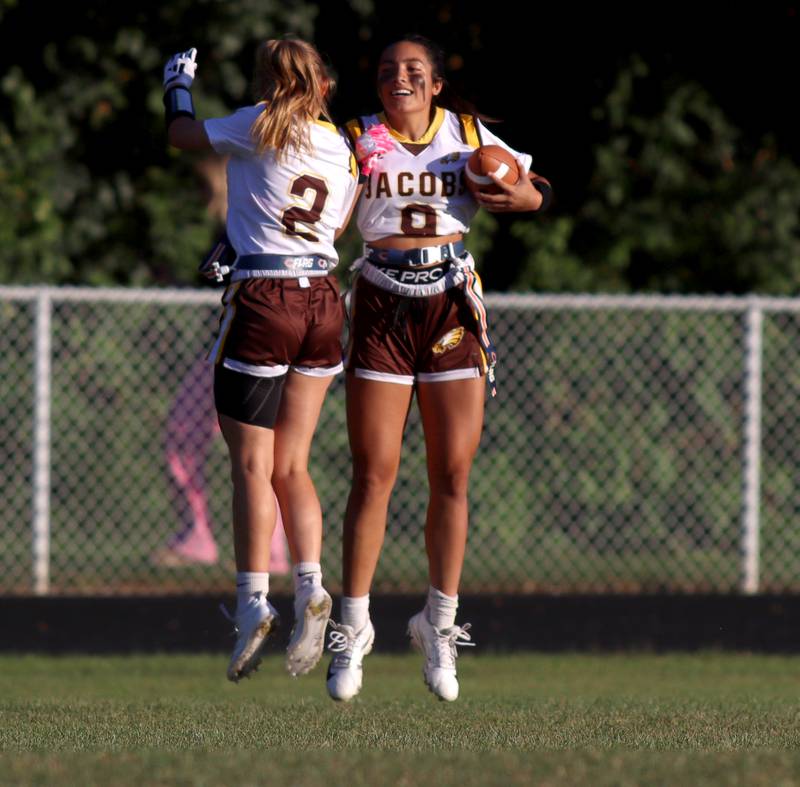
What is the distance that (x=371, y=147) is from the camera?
619cm

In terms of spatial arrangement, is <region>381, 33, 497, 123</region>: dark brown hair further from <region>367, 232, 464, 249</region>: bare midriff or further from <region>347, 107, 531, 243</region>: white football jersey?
<region>367, 232, 464, 249</region>: bare midriff

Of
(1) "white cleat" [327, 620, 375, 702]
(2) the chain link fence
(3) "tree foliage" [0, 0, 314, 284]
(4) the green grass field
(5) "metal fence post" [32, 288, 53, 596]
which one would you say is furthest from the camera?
(3) "tree foliage" [0, 0, 314, 284]

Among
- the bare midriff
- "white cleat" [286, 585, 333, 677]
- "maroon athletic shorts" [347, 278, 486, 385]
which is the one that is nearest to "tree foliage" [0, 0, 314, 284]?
the bare midriff

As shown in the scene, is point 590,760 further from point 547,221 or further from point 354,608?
point 547,221

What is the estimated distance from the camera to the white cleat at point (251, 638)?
228 inches

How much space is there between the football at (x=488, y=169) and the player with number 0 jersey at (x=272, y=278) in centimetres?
42

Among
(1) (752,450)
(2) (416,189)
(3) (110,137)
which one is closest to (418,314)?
(2) (416,189)

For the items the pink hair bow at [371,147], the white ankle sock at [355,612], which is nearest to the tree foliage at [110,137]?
the pink hair bow at [371,147]

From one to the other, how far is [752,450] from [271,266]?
475cm

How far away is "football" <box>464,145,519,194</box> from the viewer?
19.9ft

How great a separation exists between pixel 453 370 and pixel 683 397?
14.0 ft

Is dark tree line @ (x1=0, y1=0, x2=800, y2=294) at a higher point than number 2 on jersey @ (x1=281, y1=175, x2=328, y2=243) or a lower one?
higher

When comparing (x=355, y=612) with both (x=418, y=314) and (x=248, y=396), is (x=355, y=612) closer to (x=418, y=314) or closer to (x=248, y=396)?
(x=248, y=396)

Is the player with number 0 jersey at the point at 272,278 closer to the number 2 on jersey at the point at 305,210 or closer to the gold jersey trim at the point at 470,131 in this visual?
the number 2 on jersey at the point at 305,210
